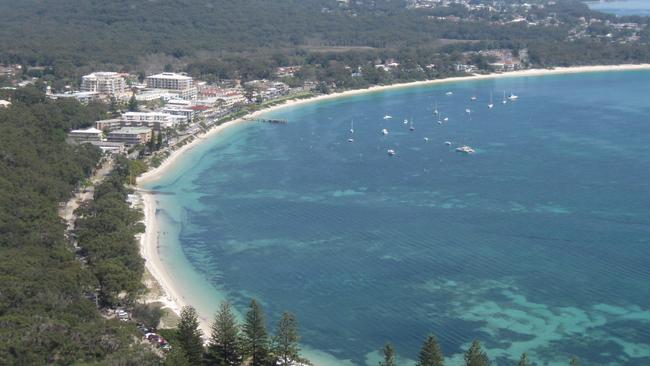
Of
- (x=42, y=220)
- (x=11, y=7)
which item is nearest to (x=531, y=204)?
(x=42, y=220)

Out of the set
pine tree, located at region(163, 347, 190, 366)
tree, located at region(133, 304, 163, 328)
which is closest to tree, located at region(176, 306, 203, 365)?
pine tree, located at region(163, 347, 190, 366)

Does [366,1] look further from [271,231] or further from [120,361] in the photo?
[120,361]

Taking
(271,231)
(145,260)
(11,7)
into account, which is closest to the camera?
(145,260)

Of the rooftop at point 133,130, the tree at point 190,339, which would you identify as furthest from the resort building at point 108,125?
the tree at point 190,339

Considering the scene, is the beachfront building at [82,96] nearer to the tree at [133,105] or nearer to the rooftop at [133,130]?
the tree at [133,105]

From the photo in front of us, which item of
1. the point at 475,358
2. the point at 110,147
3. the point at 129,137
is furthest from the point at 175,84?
the point at 475,358

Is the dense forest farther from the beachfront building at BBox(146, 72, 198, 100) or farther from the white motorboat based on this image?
the beachfront building at BBox(146, 72, 198, 100)
